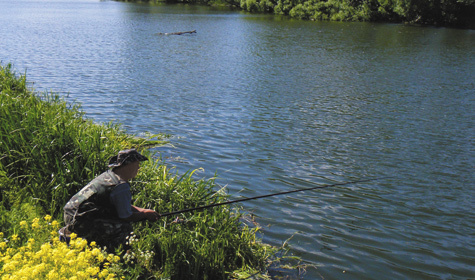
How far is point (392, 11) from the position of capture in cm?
5831

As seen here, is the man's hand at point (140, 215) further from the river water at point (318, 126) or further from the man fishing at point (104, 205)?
the river water at point (318, 126)

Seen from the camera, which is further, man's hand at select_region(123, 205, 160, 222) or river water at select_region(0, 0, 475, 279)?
river water at select_region(0, 0, 475, 279)

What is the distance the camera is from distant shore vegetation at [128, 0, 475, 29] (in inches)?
2121

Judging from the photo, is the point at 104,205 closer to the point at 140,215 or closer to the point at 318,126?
the point at 140,215

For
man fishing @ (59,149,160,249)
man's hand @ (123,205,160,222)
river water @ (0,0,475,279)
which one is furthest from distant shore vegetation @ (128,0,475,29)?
man fishing @ (59,149,160,249)

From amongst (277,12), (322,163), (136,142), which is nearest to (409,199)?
(322,163)

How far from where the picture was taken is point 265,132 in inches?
553

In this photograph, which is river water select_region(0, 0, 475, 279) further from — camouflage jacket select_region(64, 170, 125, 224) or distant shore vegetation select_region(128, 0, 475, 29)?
distant shore vegetation select_region(128, 0, 475, 29)

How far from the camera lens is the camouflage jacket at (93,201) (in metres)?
5.13

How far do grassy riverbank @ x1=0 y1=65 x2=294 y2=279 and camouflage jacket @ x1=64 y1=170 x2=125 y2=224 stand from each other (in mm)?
306

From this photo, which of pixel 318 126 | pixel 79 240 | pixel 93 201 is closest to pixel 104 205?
pixel 93 201

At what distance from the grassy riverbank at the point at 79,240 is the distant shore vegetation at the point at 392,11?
54.6m

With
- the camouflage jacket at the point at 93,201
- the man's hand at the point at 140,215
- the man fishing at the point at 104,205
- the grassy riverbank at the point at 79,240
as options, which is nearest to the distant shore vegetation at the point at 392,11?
the grassy riverbank at the point at 79,240

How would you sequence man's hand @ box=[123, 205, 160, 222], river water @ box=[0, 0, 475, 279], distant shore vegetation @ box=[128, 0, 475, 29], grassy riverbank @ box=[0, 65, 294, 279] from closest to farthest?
1. man's hand @ box=[123, 205, 160, 222]
2. grassy riverbank @ box=[0, 65, 294, 279]
3. river water @ box=[0, 0, 475, 279]
4. distant shore vegetation @ box=[128, 0, 475, 29]
